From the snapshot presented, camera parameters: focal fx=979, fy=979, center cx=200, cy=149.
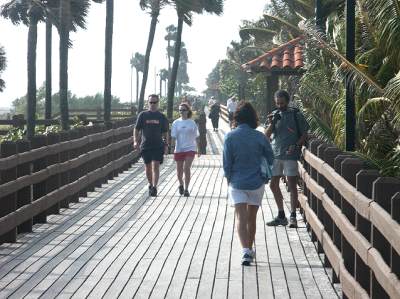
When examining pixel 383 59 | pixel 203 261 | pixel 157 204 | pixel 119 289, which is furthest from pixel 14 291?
pixel 383 59

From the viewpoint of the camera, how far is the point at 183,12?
47.2 meters

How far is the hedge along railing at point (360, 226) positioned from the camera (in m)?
5.29

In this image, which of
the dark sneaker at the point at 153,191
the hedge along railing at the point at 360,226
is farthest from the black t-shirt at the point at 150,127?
the hedge along railing at the point at 360,226

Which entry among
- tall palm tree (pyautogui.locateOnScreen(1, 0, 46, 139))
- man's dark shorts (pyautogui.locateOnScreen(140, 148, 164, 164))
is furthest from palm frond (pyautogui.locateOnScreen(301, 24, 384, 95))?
tall palm tree (pyautogui.locateOnScreen(1, 0, 46, 139))

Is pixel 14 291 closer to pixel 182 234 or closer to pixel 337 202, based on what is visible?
pixel 337 202

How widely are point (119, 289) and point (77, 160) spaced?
6.79 meters

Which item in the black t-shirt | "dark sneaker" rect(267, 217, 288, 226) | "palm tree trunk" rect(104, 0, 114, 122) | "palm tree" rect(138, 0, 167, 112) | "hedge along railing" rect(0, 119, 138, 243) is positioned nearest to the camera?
"hedge along railing" rect(0, 119, 138, 243)

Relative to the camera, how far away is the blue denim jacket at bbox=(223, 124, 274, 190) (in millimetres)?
9414

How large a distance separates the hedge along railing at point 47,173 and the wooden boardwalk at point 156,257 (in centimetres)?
25

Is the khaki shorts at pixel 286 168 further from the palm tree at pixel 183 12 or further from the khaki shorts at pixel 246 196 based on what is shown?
the palm tree at pixel 183 12

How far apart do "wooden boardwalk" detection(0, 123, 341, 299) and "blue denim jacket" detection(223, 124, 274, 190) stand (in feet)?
2.62

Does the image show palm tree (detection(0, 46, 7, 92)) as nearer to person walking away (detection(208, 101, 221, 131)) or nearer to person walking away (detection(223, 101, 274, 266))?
person walking away (detection(208, 101, 221, 131))

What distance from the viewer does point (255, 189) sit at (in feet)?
31.1

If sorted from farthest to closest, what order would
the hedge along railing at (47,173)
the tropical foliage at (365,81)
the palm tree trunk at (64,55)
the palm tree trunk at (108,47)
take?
the palm tree trunk at (64,55) → the palm tree trunk at (108,47) → the tropical foliage at (365,81) → the hedge along railing at (47,173)
